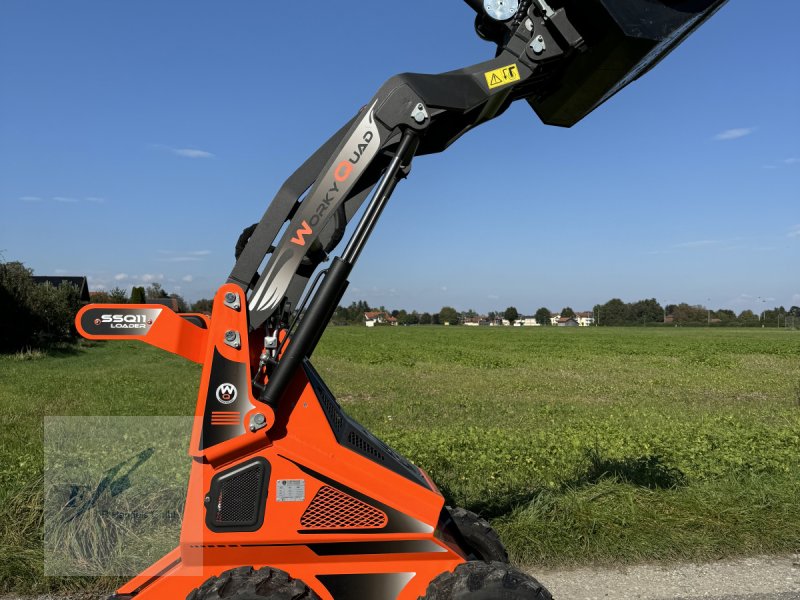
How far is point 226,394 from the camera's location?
3.26 m

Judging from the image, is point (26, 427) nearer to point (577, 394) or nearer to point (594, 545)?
point (594, 545)

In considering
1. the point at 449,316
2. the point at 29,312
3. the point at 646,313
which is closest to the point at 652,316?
the point at 646,313

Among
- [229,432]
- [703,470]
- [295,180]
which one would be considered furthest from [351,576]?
[703,470]

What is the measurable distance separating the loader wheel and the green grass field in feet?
6.50

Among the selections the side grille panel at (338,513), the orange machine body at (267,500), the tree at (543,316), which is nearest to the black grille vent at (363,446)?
the orange machine body at (267,500)

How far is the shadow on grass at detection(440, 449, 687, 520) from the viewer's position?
549 centimetres

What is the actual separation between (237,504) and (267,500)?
0.14 metres

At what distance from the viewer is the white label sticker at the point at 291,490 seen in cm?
328

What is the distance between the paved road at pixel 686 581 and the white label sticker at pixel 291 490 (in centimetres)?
204

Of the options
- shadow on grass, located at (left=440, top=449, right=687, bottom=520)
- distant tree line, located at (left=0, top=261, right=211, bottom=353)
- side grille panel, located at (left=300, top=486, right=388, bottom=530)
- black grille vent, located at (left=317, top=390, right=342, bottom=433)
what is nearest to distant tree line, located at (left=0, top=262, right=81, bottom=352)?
distant tree line, located at (left=0, top=261, right=211, bottom=353)

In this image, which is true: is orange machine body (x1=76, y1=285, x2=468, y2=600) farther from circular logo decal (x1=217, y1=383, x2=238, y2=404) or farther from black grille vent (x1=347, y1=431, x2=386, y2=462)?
black grille vent (x1=347, y1=431, x2=386, y2=462)

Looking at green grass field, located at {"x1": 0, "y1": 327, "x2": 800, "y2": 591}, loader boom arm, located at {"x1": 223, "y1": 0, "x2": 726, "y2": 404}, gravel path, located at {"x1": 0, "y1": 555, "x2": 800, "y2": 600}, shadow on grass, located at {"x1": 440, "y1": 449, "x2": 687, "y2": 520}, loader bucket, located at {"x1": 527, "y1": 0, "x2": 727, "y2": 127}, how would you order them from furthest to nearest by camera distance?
1. shadow on grass, located at {"x1": 440, "y1": 449, "x2": 687, "y2": 520}
2. green grass field, located at {"x1": 0, "y1": 327, "x2": 800, "y2": 591}
3. gravel path, located at {"x1": 0, "y1": 555, "x2": 800, "y2": 600}
4. loader boom arm, located at {"x1": 223, "y1": 0, "x2": 726, "y2": 404}
5. loader bucket, located at {"x1": 527, "y1": 0, "x2": 727, "y2": 127}

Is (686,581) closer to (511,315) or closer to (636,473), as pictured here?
(636,473)

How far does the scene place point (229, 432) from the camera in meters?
3.25
